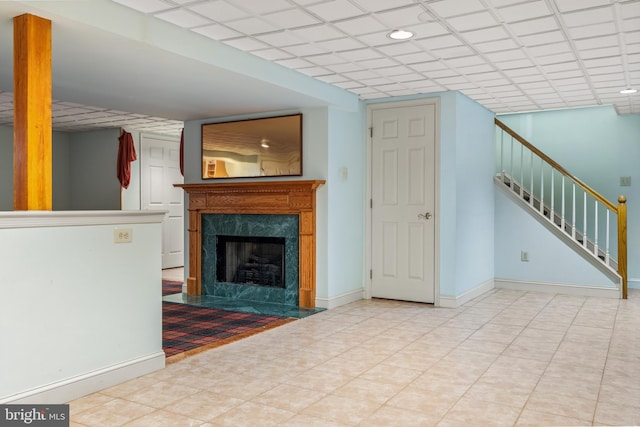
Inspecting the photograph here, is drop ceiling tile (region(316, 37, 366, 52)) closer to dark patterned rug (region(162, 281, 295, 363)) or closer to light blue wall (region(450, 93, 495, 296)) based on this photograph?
light blue wall (region(450, 93, 495, 296))

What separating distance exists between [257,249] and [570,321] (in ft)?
10.9

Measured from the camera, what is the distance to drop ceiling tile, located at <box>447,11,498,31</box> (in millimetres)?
3350

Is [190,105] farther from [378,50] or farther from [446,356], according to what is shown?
[446,356]

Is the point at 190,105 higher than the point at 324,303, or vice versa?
the point at 190,105

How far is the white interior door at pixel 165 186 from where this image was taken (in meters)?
8.59

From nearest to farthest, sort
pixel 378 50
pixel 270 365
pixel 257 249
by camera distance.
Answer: pixel 270 365 → pixel 378 50 → pixel 257 249

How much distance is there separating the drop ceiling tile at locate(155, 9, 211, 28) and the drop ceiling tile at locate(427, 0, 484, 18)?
1.45 meters

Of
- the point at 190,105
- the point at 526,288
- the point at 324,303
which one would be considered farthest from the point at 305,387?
the point at 526,288

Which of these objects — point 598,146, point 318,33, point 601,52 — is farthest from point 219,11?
point 598,146

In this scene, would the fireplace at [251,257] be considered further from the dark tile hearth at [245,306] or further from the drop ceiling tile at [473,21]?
the drop ceiling tile at [473,21]

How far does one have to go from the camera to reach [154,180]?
344 inches

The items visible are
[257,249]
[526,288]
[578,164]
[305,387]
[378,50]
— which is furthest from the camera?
[578,164]

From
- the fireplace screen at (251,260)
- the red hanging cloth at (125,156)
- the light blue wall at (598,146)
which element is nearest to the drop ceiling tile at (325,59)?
the fireplace screen at (251,260)

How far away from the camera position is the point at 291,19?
3387 mm
